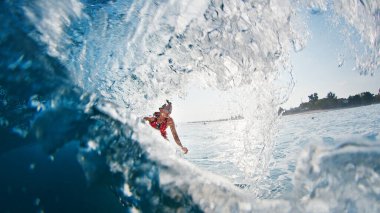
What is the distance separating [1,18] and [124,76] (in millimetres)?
3666

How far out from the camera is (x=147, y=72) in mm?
7266

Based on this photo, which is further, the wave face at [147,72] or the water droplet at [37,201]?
the water droplet at [37,201]

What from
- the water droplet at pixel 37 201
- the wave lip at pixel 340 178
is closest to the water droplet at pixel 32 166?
the water droplet at pixel 37 201

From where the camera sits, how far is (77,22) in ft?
15.7

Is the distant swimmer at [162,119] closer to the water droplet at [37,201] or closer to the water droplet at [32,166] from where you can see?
the water droplet at [37,201]

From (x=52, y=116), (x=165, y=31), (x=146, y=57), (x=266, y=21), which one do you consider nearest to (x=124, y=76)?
(x=146, y=57)

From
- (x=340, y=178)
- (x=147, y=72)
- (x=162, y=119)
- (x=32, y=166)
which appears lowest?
(x=32, y=166)

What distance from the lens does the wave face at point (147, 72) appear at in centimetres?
262

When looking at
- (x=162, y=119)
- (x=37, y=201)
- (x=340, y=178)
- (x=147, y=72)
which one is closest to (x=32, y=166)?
(x=37, y=201)

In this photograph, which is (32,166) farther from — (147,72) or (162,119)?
(162,119)

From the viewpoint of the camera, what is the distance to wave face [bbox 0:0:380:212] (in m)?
2.62

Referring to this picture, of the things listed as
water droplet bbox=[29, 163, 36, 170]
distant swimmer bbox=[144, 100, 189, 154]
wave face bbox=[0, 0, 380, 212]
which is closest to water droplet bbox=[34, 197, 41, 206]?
wave face bbox=[0, 0, 380, 212]

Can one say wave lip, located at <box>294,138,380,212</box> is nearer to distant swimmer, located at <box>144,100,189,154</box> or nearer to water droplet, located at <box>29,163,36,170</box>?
distant swimmer, located at <box>144,100,189,154</box>

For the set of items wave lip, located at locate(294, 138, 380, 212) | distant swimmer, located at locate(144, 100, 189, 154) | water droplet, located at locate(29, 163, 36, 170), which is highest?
distant swimmer, located at locate(144, 100, 189, 154)
